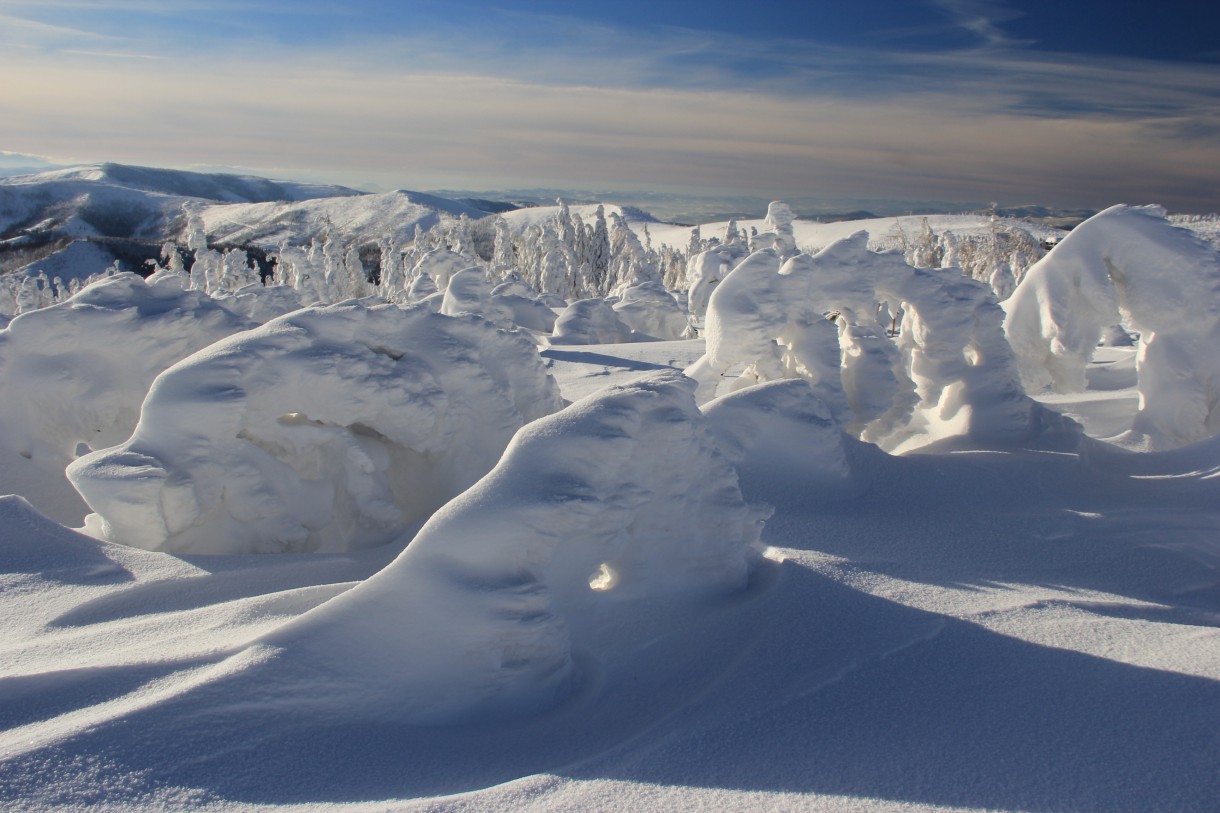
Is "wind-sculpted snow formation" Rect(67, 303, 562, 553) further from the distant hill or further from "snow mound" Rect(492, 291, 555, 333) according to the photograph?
the distant hill

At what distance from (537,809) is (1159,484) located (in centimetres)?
742

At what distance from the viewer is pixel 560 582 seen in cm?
402

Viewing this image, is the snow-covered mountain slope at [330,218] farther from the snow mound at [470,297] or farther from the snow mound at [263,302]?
the snow mound at [263,302]

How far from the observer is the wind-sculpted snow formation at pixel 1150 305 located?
355 inches

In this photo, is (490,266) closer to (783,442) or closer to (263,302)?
(263,302)

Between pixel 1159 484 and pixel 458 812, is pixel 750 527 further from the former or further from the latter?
pixel 1159 484

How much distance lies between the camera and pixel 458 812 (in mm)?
2619

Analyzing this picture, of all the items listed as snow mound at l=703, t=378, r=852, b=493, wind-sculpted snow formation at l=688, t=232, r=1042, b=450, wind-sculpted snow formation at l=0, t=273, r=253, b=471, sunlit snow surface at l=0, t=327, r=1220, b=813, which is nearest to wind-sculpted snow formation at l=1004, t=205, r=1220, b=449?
wind-sculpted snow formation at l=688, t=232, r=1042, b=450

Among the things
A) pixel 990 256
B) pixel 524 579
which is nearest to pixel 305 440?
pixel 524 579

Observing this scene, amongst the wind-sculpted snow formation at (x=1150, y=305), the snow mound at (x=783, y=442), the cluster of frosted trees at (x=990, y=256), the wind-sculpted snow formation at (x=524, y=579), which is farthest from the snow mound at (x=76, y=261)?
the wind-sculpted snow formation at (x=524, y=579)

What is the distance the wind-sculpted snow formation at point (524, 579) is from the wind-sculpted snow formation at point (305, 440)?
2.58m

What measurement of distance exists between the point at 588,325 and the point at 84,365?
15389 mm

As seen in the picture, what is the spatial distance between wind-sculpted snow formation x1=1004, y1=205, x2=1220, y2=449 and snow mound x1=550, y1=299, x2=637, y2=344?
13.7 metres

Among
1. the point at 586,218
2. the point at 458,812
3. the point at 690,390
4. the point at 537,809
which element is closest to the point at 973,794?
the point at 537,809
